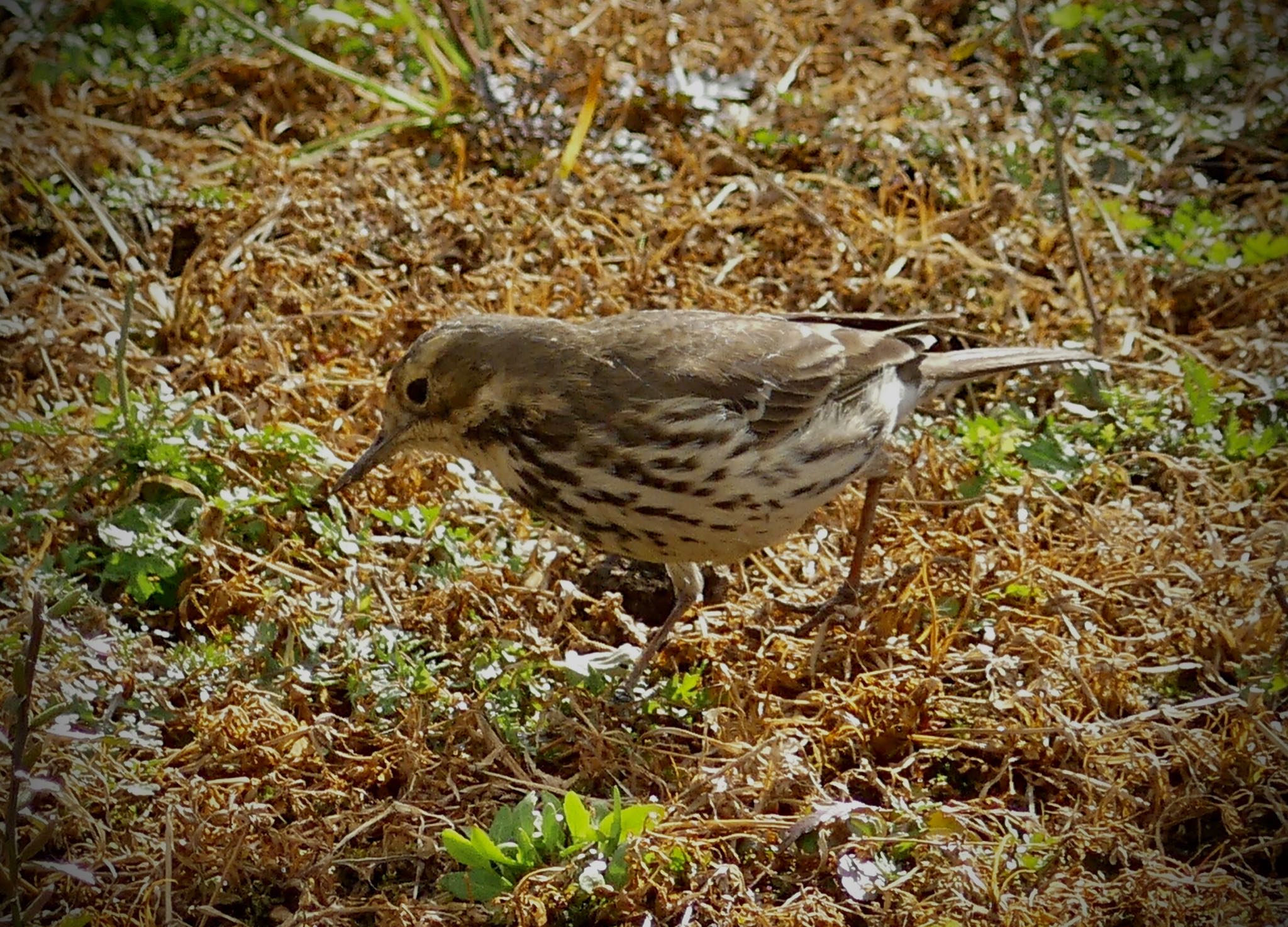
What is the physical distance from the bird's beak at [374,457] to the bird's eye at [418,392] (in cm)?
15

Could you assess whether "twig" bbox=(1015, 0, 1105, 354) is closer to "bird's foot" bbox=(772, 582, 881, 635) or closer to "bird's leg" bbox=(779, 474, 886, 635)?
"bird's leg" bbox=(779, 474, 886, 635)

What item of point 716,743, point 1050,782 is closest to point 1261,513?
point 1050,782

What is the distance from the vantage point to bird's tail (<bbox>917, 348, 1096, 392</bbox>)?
4.88m

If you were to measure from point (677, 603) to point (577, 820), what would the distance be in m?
1.01

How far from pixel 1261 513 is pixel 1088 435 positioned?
0.66 m

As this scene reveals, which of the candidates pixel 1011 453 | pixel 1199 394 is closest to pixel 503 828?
pixel 1011 453

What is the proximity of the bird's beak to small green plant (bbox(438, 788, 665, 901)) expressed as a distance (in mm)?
1251

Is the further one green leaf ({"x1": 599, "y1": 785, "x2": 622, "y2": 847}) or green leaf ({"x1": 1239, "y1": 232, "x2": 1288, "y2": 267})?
green leaf ({"x1": 1239, "y1": 232, "x2": 1288, "y2": 267})

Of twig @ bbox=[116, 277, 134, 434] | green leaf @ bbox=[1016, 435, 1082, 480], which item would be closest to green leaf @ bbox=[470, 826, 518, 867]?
twig @ bbox=[116, 277, 134, 434]

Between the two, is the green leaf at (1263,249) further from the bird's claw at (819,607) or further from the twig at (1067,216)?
the bird's claw at (819,607)

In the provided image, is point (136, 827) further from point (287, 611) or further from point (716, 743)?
point (716, 743)

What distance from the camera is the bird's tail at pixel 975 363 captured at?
4.88 meters

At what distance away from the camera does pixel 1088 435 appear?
525 centimetres

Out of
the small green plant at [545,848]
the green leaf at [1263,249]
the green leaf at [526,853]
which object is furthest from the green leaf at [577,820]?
the green leaf at [1263,249]
